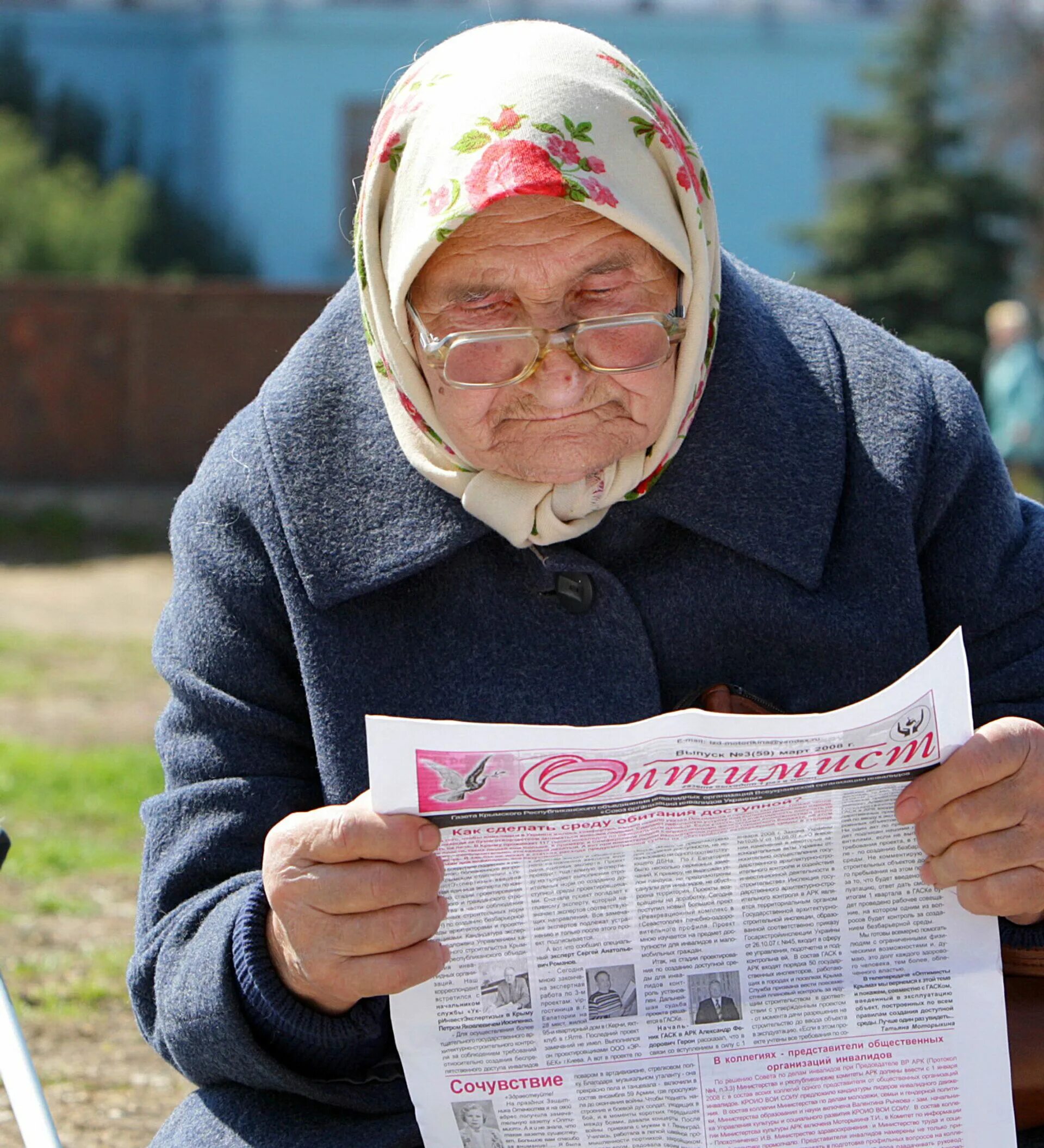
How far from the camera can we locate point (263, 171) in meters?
18.6

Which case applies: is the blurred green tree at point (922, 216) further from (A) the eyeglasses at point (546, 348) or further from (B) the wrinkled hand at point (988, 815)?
(B) the wrinkled hand at point (988, 815)

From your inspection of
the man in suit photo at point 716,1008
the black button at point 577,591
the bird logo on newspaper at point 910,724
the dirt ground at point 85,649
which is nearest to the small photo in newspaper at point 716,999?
the man in suit photo at point 716,1008

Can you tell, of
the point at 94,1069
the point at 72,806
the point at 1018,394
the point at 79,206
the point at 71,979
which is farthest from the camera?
the point at 79,206

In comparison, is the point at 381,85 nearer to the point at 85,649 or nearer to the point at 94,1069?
the point at 85,649

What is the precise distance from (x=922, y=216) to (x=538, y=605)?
1486cm

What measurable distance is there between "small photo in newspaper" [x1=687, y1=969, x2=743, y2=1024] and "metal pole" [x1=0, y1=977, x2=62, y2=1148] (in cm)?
67

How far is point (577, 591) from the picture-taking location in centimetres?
190

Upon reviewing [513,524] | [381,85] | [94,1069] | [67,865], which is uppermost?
[513,524]

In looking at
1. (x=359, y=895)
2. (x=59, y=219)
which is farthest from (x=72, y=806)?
(x=59, y=219)

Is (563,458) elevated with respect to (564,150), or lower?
lower

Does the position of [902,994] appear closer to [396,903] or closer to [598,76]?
[396,903]

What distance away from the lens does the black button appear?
1.90 meters

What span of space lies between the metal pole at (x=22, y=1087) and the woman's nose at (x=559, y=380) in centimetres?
91

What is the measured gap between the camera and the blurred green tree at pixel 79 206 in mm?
13961
